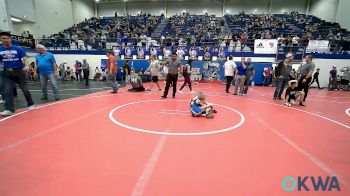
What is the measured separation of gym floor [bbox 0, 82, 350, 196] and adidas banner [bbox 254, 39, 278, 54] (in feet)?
37.5

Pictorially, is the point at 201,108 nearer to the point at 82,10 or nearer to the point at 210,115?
the point at 210,115

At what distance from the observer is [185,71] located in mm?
10609

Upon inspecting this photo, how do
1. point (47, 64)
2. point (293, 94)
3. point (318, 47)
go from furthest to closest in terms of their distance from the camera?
point (318, 47) → point (293, 94) → point (47, 64)

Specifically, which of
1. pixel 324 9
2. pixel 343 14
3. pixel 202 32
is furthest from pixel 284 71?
pixel 324 9

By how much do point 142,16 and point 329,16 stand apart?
78.8 ft

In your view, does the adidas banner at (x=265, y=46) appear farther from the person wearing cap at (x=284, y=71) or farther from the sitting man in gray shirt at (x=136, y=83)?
the sitting man in gray shirt at (x=136, y=83)

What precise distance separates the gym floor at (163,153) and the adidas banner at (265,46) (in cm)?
1143

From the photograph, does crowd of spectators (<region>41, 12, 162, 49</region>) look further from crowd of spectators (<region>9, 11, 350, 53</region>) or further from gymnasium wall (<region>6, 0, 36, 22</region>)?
gymnasium wall (<region>6, 0, 36, 22</region>)

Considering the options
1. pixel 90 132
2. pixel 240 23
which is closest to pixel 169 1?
pixel 240 23

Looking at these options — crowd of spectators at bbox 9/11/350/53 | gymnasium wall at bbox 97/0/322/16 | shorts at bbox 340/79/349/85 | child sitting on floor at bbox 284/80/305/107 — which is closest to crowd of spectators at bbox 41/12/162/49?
crowd of spectators at bbox 9/11/350/53

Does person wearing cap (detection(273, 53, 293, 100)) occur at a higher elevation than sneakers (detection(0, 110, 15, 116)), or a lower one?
higher

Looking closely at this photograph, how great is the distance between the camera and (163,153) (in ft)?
11.3

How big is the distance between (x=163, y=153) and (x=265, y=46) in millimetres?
15520

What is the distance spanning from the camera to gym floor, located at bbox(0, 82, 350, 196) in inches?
101
